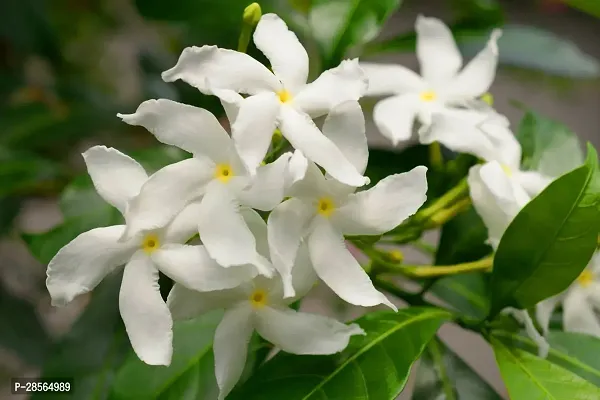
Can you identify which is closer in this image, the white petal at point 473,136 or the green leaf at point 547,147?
the white petal at point 473,136

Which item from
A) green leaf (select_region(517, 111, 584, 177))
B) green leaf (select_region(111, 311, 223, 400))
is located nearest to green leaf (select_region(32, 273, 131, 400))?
green leaf (select_region(111, 311, 223, 400))

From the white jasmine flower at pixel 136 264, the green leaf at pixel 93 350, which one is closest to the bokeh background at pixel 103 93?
the green leaf at pixel 93 350

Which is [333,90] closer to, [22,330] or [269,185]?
[269,185]

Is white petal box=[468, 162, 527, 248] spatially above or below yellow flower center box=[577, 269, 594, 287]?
above

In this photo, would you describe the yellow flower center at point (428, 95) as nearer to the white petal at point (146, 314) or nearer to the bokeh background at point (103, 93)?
the bokeh background at point (103, 93)

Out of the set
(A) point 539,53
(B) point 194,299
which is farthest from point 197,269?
(A) point 539,53

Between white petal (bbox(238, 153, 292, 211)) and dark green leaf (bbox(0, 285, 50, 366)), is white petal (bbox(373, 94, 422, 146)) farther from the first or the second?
dark green leaf (bbox(0, 285, 50, 366))
